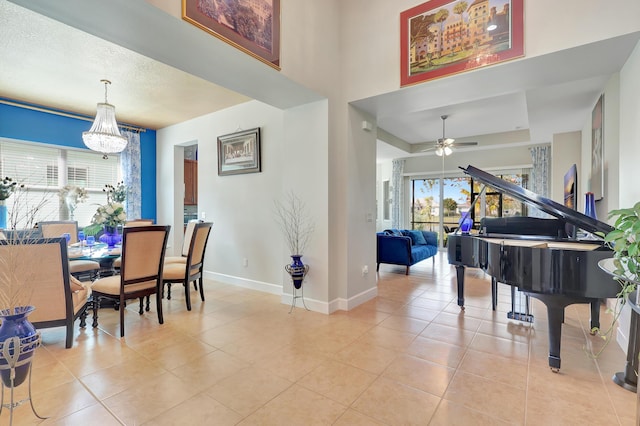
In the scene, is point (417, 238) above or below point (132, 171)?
below

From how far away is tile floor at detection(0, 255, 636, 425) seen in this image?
175cm

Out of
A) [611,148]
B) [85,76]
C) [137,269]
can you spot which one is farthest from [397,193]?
[85,76]

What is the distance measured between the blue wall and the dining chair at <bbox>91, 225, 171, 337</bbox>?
11.5 feet

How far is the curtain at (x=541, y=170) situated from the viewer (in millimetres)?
6922

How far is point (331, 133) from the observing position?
3564 millimetres

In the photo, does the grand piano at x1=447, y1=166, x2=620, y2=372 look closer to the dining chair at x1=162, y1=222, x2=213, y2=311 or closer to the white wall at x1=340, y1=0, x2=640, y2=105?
the white wall at x1=340, y1=0, x2=640, y2=105

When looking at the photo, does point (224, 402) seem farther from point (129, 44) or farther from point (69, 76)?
point (69, 76)

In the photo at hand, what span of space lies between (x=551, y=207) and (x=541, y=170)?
18.4ft

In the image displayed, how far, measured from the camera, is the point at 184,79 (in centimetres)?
394

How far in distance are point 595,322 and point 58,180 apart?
7.80 meters

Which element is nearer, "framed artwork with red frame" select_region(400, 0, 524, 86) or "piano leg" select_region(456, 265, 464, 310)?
"framed artwork with red frame" select_region(400, 0, 524, 86)

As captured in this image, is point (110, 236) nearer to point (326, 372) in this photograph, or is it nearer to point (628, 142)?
point (326, 372)

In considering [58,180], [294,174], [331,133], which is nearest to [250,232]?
[294,174]

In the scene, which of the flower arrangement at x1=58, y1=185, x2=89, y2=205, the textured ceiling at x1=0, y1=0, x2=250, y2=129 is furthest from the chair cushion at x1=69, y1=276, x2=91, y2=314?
the textured ceiling at x1=0, y1=0, x2=250, y2=129
